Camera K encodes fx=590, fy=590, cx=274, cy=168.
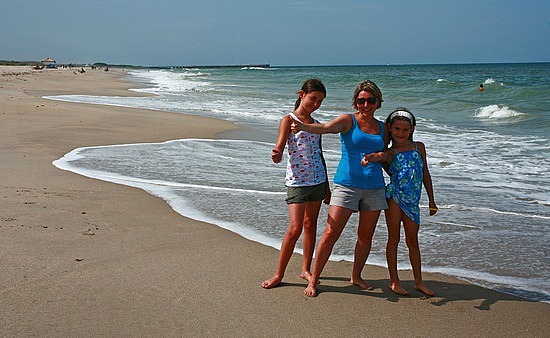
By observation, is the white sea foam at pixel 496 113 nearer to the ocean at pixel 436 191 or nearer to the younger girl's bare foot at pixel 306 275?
the ocean at pixel 436 191

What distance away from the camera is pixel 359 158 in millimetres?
4324

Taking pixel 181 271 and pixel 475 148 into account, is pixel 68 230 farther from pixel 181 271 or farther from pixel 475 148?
pixel 475 148

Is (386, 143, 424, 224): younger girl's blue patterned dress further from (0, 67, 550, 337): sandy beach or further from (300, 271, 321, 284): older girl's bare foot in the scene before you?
(300, 271, 321, 284): older girl's bare foot

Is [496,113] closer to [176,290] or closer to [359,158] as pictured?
[359,158]

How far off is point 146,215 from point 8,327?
2.85 metres

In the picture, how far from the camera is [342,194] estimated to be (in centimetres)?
437

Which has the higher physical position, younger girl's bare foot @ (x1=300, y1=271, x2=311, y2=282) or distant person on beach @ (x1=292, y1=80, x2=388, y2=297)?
distant person on beach @ (x1=292, y1=80, x2=388, y2=297)

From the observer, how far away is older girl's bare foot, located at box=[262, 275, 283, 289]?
4453 millimetres

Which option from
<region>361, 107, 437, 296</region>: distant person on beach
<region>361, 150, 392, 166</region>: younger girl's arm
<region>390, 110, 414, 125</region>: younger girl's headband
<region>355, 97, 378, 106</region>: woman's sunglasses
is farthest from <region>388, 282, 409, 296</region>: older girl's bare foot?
<region>355, 97, 378, 106</region>: woman's sunglasses

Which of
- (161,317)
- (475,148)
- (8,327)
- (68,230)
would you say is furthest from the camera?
(475,148)

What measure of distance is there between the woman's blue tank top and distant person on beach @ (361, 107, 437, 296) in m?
0.11

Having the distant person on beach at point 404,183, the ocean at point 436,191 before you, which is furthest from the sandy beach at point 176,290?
the ocean at point 436,191

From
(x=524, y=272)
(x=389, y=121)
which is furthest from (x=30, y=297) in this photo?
(x=524, y=272)

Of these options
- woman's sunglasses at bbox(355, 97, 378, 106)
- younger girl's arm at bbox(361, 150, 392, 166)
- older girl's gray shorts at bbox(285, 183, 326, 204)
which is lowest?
older girl's gray shorts at bbox(285, 183, 326, 204)
